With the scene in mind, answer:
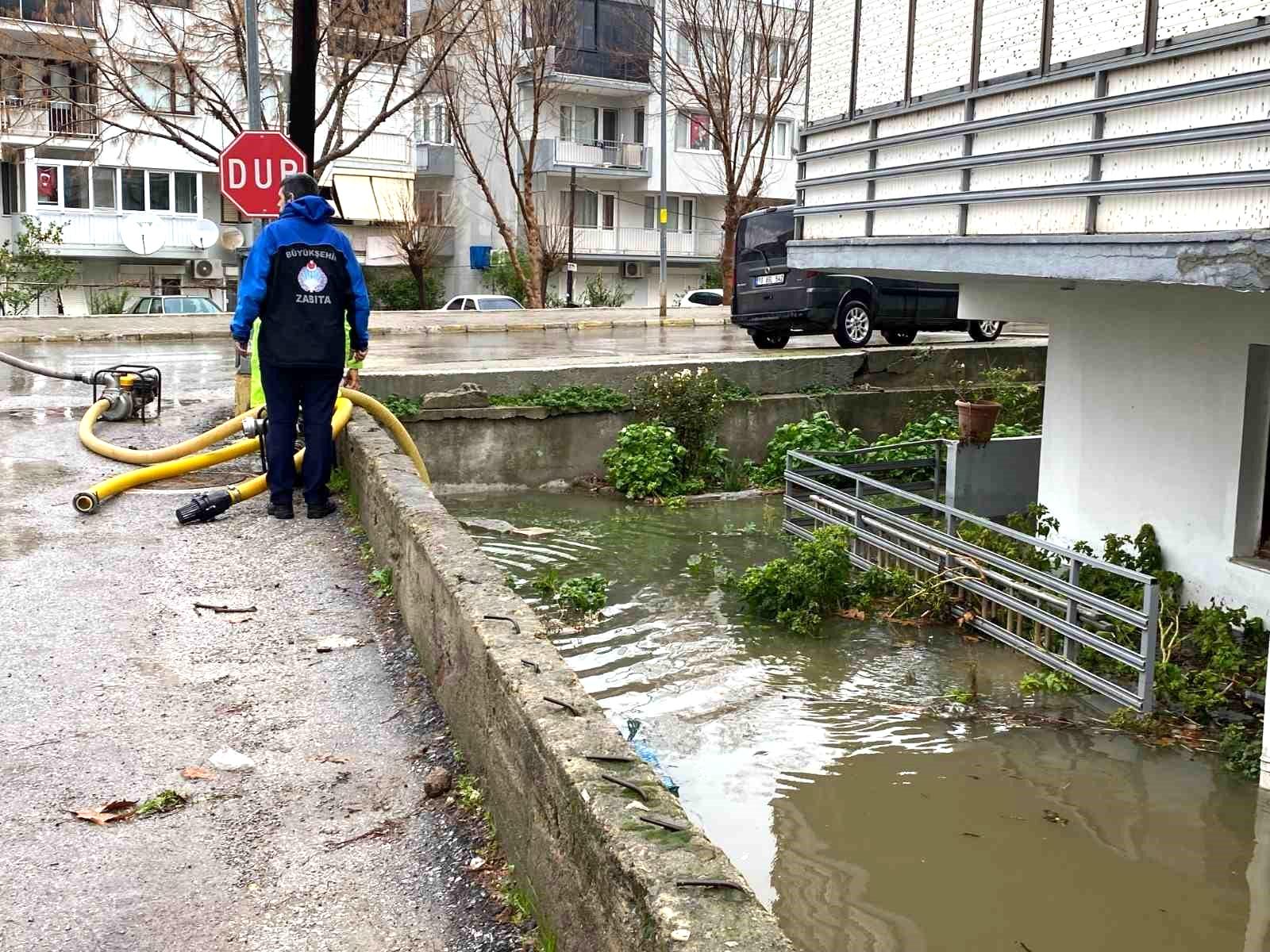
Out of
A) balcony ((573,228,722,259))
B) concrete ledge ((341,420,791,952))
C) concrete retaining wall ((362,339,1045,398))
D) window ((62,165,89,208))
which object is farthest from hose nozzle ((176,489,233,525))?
balcony ((573,228,722,259))

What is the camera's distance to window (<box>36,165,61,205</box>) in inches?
1545

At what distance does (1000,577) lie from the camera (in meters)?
9.43

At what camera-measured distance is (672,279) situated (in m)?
49.9

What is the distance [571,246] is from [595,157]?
4.54 meters

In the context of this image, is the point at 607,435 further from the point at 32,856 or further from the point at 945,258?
the point at 32,856

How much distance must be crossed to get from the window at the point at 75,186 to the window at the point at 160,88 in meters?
2.88

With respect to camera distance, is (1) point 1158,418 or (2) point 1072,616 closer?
(2) point 1072,616

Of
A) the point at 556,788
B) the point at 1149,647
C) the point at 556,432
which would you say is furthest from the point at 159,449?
the point at 556,788

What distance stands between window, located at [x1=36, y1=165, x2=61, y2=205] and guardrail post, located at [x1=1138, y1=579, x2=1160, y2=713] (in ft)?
125

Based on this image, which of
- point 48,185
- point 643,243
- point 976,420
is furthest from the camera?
point 643,243

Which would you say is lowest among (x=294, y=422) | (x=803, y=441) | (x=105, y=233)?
(x=803, y=441)

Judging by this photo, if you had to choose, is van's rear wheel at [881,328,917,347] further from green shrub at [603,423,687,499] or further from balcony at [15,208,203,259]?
balcony at [15,208,203,259]

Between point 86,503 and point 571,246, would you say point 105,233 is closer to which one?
point 571,246

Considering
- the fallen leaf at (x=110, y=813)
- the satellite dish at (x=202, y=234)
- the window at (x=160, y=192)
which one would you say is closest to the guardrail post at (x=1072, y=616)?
the fallen leaf at (x=110, y=813)
